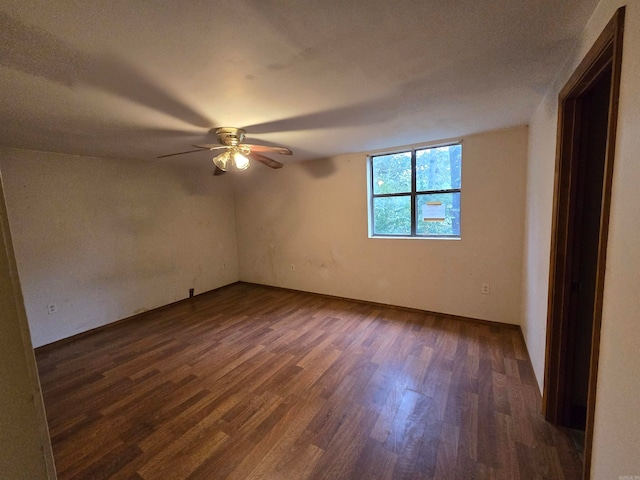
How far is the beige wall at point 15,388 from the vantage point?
0.44 m

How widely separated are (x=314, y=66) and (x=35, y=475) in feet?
5.69

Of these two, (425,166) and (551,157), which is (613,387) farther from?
(425,166)

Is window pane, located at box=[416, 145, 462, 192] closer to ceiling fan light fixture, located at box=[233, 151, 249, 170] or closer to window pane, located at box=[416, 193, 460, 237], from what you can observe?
window pane, located at box=[416, 193, 460, 237]

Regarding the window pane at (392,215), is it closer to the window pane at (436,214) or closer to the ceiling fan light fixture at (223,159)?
the window pane at (436,214)

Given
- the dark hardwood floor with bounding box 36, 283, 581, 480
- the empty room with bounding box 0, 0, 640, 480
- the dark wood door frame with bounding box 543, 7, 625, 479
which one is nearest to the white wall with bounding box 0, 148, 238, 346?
the empty room with bounding box 0, 0, 640, 480

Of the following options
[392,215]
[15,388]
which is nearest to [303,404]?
[15,388]

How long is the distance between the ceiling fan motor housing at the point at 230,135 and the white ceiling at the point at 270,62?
0.29ft

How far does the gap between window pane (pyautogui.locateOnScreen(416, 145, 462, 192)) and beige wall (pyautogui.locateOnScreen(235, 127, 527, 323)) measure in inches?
5.6

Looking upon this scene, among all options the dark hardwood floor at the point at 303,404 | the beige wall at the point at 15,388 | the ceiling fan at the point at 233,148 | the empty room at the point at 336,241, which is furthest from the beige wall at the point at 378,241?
the beige wall at the point at 15,388

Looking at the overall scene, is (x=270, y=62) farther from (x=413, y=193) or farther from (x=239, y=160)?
(x=413, y=193)

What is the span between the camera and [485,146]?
2.99 meters

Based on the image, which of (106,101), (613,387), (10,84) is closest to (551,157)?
(613,387)

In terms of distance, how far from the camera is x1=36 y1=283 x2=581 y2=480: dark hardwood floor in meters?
1.55

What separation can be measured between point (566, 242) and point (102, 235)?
15.3ft
